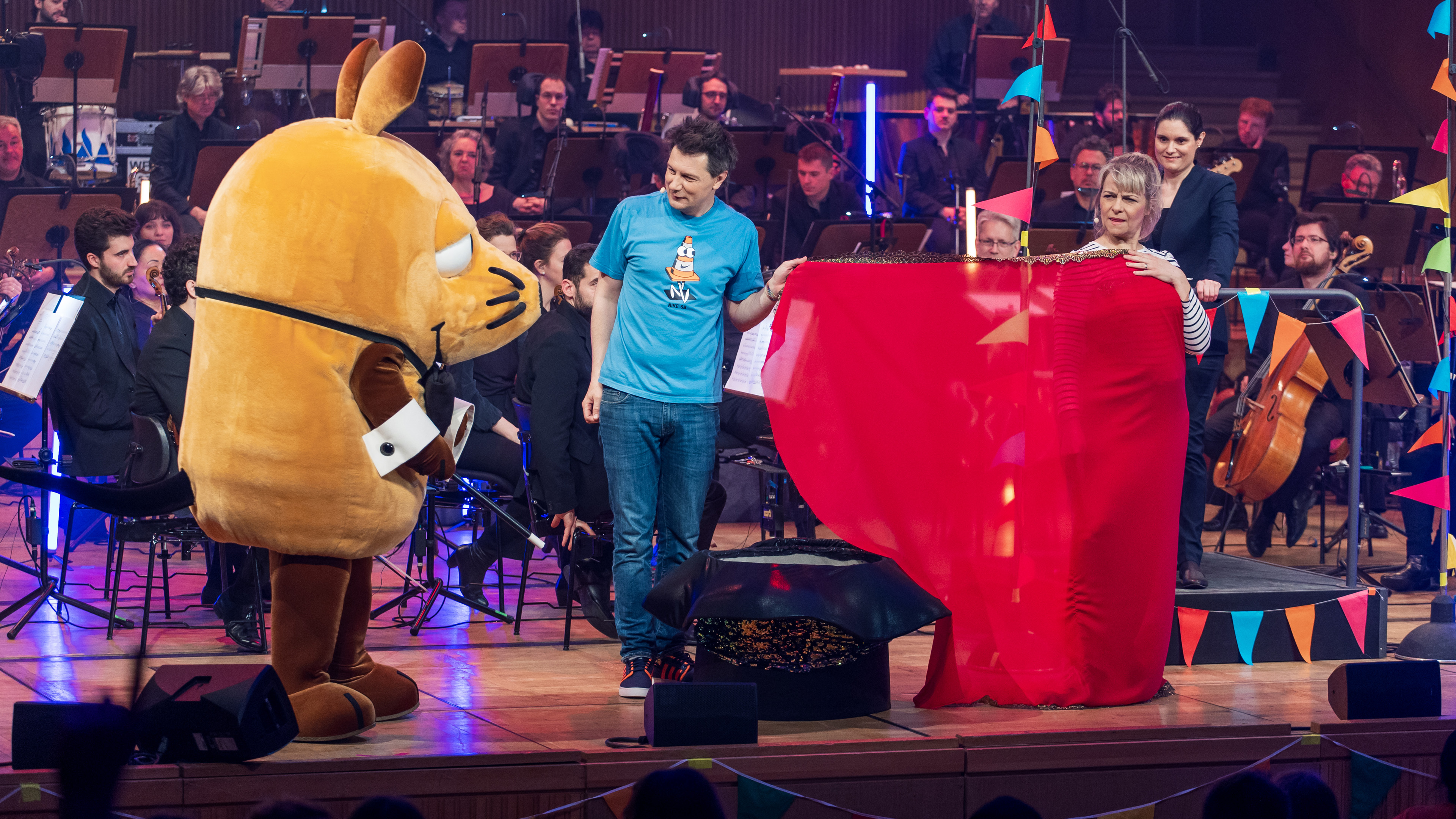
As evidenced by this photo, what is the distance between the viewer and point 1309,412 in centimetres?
Result: 707

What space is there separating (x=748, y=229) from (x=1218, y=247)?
1.82 m

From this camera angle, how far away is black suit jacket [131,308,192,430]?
5.09 m

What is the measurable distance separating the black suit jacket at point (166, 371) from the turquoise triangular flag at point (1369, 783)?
377 cm

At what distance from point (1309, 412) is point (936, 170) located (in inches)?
167

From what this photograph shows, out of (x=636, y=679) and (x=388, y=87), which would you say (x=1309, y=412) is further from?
(x=388, y=87)

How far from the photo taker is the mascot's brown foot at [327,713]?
3.60 metres

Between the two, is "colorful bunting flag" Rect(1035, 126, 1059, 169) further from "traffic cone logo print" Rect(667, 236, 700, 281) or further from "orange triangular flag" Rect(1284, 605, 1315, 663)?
"orange triangular flag" Rect(1284, 605, 1315, 663)

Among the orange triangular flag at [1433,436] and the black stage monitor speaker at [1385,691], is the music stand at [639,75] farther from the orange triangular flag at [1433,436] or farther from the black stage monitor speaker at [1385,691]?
the black stage monitor speaker at [1385,691]

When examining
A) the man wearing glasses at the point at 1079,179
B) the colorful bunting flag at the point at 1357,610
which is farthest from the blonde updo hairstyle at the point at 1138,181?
the man wearing glasses at the point at 1079,179

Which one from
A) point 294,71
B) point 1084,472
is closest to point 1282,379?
point 1084,472

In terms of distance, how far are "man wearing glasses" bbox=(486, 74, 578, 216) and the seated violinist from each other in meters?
4.81

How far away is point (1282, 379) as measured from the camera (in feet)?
22.4

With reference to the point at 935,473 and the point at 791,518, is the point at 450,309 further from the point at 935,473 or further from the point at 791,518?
the point at 791,518

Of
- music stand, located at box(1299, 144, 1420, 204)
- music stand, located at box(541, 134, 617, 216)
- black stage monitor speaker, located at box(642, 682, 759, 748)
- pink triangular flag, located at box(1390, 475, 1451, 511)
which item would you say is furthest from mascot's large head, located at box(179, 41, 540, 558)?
music stand, located at box(1299, 144, 1420, 204)
